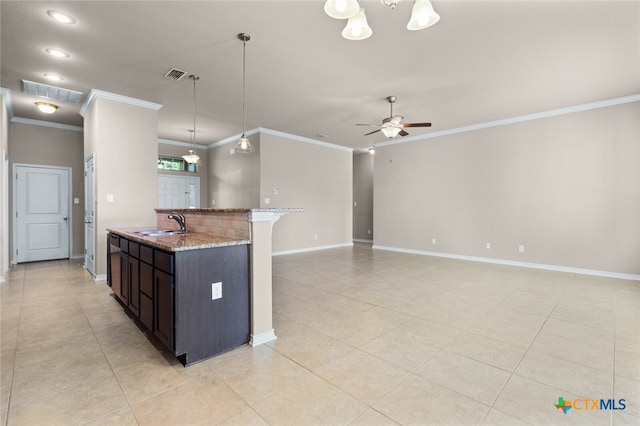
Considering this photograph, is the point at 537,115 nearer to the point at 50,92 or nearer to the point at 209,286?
the point at 209,286


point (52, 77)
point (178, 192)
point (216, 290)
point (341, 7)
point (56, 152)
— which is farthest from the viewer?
point (178, 192)

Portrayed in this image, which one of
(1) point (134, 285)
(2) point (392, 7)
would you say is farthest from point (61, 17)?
(2) point (392, 7)

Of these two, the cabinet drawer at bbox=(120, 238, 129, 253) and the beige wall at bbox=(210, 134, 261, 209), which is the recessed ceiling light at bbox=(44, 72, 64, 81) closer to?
the cabinet drawer at bbox=(120, 238, 129, 253)

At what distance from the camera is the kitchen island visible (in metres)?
2.16

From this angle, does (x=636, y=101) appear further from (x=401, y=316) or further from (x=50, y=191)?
(x=50, y=191)

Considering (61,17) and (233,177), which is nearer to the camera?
(61,17)

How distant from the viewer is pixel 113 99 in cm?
468

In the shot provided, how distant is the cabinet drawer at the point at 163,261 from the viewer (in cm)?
214

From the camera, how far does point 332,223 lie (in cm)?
845

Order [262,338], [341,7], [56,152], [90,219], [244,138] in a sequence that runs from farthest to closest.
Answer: [56,152], [90,219], [244,138], [262,338], [341,7]

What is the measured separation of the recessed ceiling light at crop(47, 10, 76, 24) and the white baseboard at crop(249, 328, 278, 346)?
3.37 metres

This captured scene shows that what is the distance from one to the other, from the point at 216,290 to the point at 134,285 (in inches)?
43.1

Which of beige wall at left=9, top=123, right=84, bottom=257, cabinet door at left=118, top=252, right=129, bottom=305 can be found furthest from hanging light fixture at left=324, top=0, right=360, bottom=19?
beige wall at left=9, top=123, right=84, bottom=257

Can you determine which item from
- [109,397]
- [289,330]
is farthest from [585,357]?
[109,397]
